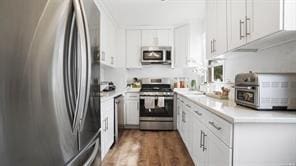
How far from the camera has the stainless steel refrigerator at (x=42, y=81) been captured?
603 mm

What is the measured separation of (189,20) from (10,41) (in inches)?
166

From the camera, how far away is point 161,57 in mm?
4766

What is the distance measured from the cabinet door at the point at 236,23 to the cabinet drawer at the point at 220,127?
703mm

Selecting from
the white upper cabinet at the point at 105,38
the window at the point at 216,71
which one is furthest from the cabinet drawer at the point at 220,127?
the white upper cabinet at the point at 105,38

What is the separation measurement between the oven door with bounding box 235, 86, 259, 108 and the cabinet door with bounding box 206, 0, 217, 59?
3.07 ft

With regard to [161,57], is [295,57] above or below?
below

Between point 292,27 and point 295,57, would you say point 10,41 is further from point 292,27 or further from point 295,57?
point 295,57

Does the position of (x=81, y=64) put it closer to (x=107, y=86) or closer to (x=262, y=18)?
(x=262, y=18)

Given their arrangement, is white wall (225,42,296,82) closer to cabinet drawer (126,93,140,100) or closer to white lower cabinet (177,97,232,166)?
white lower cabinet (177,97,232,166)

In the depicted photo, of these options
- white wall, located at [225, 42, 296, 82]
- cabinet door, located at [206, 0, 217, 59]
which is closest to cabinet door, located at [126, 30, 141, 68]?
cabinet door, located at [206, 0, 217, 59]

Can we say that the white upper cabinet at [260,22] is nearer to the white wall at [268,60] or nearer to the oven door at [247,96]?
the white wall at [268,60]

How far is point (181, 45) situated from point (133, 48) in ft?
3.74

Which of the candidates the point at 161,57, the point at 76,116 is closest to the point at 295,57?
the point at 76,116

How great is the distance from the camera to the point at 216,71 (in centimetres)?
348
